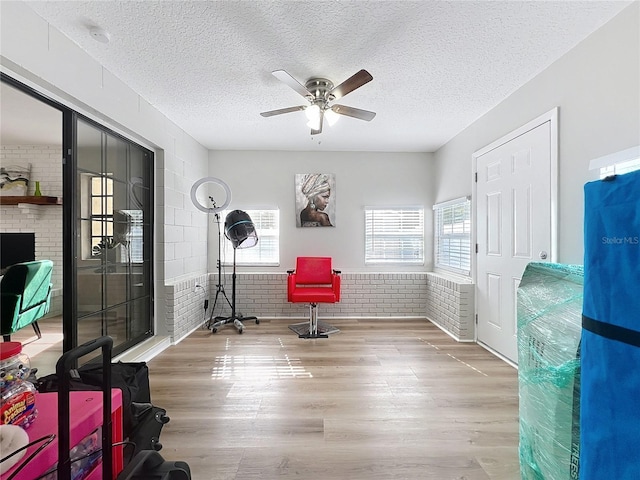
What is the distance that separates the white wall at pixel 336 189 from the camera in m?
4.60

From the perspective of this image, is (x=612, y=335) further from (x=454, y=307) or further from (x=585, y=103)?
(x=454, y=307)

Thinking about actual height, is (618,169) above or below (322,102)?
below

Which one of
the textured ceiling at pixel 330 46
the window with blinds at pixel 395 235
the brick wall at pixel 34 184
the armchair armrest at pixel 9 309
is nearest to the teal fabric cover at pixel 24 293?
the armchair armrest at pixel 9 309

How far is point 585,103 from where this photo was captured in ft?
6.54

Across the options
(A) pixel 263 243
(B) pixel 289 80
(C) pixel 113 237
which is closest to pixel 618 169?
(B) pixel 289 80

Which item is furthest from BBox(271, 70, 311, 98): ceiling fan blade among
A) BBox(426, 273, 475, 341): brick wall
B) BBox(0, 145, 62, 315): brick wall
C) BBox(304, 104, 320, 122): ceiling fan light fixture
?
BBox(0, 145, 62, 315): brick wall

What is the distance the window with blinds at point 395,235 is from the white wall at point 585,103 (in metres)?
2.11

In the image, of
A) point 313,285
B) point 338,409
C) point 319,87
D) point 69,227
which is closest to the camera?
point 338,409

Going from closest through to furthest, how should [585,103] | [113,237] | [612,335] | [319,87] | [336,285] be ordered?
1. [612,335]
2. [585,103]
3. [319,87]
4. [113,237]
5. [336,285]

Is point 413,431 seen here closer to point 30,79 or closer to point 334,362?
point 334,362

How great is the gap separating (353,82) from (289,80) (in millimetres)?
457

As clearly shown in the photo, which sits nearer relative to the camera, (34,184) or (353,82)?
(353,82)

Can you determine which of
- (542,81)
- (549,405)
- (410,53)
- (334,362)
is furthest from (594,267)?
(334,362)

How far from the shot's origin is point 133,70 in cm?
239
